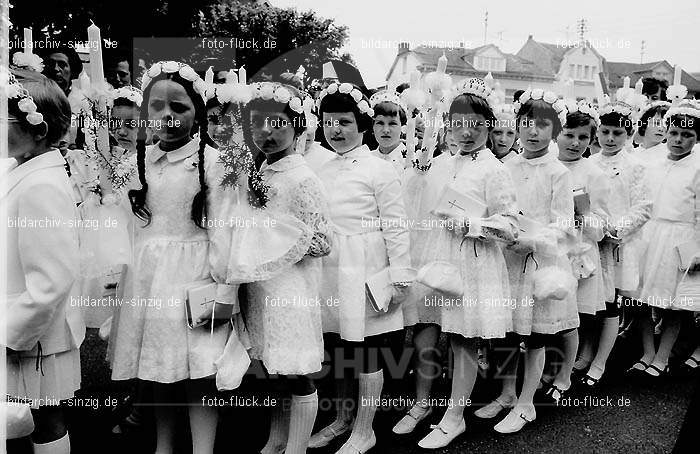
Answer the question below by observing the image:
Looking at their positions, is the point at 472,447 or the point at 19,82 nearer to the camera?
the point at 19,82

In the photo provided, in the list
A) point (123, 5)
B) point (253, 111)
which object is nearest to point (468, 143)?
point (253, 111)

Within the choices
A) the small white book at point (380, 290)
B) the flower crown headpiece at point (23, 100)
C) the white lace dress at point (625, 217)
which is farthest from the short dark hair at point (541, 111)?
the flower crown headpiece at point (23, 100)

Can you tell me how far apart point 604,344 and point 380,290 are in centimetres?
244

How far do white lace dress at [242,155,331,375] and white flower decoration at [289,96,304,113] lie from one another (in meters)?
0.25

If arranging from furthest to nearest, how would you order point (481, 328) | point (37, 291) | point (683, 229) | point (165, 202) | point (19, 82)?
1. point (683, 229)
2. point (481, 328)
3. point (165, 202)
4. point (19, 82)
5. point (37, 291)

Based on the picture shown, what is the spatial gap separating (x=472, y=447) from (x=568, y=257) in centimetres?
142

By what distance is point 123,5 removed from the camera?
7953mm

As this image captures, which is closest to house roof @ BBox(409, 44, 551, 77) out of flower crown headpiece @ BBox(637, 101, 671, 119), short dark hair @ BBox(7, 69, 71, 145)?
flower crown headpiece @ BBox(637, 101, 671, 119)

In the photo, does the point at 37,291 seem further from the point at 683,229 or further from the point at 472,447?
the point at 683,229

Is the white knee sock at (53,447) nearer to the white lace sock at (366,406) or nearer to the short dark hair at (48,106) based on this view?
the short dark hair at (48,106)

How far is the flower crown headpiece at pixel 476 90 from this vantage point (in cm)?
383

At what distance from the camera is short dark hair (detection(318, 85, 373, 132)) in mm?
3607

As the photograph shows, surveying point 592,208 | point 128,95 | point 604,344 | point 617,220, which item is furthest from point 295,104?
point 604,344

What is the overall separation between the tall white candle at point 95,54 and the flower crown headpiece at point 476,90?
2.10 m
